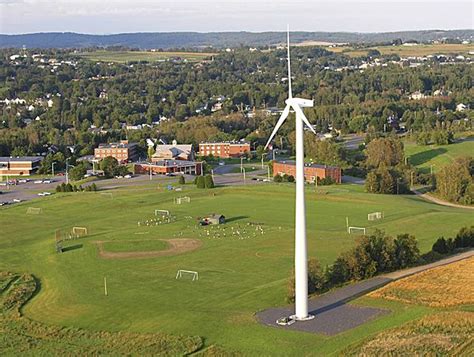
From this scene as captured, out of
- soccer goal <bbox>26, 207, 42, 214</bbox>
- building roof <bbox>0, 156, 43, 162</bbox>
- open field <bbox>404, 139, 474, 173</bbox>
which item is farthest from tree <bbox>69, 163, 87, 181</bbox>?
open field <bbox>404, 139, 474, 173</bbox>

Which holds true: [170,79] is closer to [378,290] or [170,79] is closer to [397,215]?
[397,215]

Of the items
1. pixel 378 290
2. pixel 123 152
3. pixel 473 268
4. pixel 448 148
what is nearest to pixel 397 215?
pixel 473 268

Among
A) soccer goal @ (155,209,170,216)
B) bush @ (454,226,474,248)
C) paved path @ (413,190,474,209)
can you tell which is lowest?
paved path @ (413,190,474,209)

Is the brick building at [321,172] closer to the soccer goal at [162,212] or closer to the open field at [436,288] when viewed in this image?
the soccer goal at [162,212]

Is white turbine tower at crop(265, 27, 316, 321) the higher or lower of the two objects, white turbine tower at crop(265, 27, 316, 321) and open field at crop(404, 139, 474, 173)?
the higher

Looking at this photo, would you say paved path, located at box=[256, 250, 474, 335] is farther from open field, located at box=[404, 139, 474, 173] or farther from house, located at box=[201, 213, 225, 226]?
open field, located at box=[404, 139, 474, 173]

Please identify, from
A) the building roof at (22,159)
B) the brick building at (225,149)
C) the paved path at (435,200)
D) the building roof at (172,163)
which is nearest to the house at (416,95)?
the brick building at (225,149)
